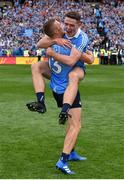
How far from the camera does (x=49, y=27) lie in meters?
7.08

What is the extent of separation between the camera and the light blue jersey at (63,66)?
718cm

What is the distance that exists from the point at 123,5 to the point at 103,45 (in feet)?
27.8

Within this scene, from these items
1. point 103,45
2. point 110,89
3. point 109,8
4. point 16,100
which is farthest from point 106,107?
point 109,8

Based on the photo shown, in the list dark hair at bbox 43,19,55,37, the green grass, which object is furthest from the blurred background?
dark hair at bbox 43,19,55,37

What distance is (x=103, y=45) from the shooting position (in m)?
49.5

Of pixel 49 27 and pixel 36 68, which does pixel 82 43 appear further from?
pixel 36 68

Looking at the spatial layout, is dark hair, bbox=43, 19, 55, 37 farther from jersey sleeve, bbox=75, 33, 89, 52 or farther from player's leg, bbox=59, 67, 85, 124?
player's leg, bbox=59, 67, 85, 124

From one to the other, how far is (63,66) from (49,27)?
604mm

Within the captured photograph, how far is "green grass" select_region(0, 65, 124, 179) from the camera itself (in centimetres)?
717

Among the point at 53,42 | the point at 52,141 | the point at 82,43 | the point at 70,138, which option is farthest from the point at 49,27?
the point at 52,141

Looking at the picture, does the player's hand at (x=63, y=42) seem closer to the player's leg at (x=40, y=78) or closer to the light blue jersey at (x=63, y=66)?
the light blue jersey at (x=63, y=66)

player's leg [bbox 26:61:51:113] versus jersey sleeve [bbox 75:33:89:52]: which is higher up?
jersey sleeve [bbox 75:33:89:52]

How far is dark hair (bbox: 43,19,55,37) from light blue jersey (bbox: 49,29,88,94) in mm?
191

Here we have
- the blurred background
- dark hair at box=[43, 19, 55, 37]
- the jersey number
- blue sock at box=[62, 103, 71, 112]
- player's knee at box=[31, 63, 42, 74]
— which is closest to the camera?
blue sock at box=[62, 103, 71, 112]
